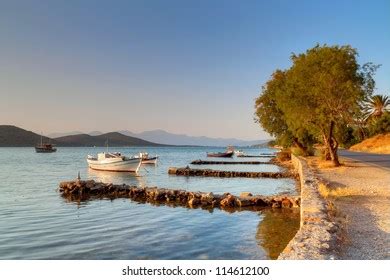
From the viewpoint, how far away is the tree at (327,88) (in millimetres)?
31906

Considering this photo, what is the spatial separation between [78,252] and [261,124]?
47251mm

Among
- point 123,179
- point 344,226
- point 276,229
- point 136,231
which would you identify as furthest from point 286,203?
point 123,179

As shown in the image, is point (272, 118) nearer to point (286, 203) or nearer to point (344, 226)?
point (286, 203)

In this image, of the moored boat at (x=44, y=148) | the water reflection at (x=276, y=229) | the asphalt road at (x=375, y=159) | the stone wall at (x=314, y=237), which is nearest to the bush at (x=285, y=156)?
the asphalt road at (x=375, y=159)

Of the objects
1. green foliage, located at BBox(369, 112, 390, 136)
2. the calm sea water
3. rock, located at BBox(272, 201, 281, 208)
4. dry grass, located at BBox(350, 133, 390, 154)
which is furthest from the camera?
green foliage, located at BBox(369, 112, 390, 136)

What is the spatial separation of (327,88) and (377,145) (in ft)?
162

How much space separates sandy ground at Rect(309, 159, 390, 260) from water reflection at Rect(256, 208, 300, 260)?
214cm

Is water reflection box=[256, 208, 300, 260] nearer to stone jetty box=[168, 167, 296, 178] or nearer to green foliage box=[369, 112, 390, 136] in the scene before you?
stone jetty box=[168, 167, 296, 178]

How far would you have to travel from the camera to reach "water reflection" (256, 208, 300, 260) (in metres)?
14.3

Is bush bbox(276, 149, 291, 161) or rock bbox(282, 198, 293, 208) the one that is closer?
rock bbox(282, 198, 293, 208)

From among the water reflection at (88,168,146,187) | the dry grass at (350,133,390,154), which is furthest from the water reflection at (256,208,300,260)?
the dry grass at (350,133,390,154)

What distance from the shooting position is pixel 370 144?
3135 inches

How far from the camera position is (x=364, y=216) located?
13594mm

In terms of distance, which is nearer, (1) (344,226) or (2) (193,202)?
(1) (344,226)
